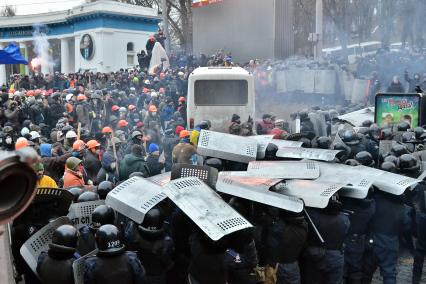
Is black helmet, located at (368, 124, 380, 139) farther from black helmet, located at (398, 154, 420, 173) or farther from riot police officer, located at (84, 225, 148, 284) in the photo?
riot police officer, located at (84, 225, 148, 284)

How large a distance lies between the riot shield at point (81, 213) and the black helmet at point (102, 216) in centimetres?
45

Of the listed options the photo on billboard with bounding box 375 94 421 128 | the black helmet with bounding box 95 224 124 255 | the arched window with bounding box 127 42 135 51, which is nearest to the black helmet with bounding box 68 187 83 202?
the black helmet with bounding box 95 224 124 255

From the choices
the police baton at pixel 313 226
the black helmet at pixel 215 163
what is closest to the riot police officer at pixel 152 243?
the police baton at pixel 313 226

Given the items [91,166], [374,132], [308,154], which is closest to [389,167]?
[308,154]

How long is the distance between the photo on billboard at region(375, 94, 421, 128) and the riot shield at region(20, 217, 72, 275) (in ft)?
29.7

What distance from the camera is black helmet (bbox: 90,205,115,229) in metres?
5.38

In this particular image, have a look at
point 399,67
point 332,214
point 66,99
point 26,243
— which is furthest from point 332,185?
point 399,67

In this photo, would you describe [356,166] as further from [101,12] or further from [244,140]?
[101,12]

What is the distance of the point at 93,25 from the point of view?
3456 centimetres

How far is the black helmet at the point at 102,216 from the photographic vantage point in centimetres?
538

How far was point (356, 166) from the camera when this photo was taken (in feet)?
23.5

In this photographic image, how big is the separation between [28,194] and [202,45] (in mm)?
32546

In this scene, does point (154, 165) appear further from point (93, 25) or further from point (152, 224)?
point (93, 25)

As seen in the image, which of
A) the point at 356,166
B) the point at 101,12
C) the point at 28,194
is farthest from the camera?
the point at 101,12
